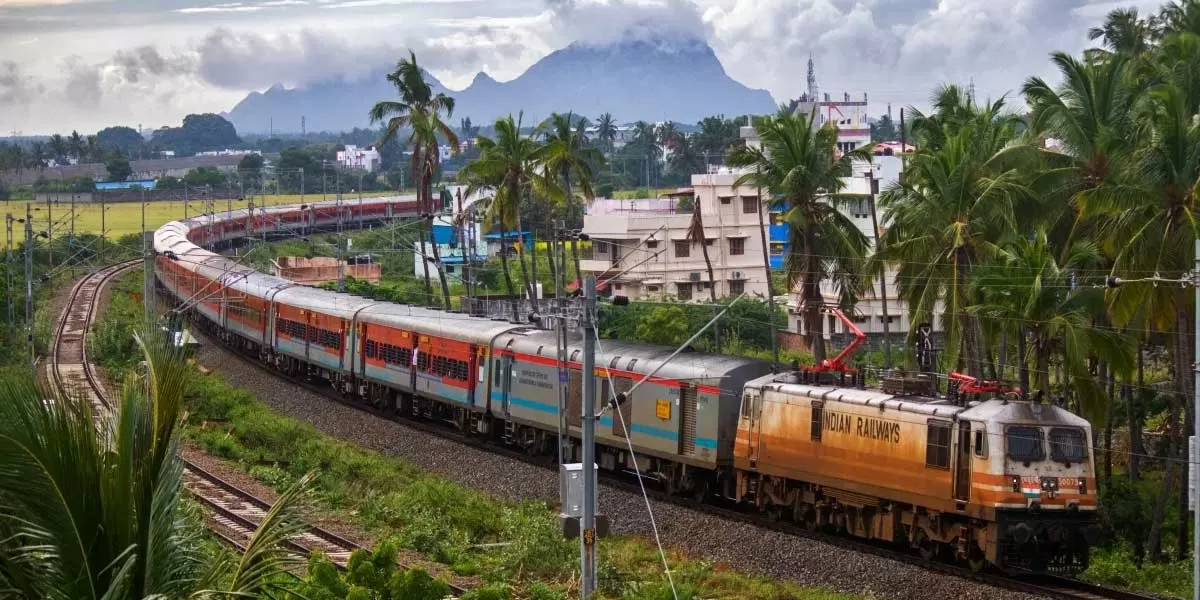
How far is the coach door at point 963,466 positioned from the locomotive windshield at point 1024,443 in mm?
654

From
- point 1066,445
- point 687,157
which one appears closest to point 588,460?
point 1066,445

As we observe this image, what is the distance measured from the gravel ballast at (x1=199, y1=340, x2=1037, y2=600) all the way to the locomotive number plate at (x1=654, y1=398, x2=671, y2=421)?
5.85 ft

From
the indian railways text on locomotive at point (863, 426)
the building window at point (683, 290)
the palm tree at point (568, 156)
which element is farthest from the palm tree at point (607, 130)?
the indian railways text on locomotive at point (863, 426)

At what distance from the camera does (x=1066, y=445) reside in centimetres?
2223

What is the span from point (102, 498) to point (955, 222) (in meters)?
27.5

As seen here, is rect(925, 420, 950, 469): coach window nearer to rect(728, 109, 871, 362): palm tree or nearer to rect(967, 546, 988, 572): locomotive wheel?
rect(967, 546, 988, 572): locomotive wheel

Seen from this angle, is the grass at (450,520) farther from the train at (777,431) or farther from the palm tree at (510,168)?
the palm tree at (510,168)

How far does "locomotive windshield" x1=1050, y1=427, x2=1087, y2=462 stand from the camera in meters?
22.2

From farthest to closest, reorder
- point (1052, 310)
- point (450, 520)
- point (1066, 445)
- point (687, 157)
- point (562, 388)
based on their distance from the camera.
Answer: point (687, 157) < point (562, 388) < point (1052, 310) < point (450, 520) < point (1066, 445)

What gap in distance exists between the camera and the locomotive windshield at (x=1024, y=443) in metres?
21.9

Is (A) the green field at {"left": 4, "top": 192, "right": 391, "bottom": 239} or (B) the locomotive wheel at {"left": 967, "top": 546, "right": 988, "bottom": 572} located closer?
(B) the locomotive wheel at {"left": 967, "top": 546, "right": 988, "bottom": 572}

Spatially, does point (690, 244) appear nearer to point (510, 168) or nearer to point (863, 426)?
point (510, 168)

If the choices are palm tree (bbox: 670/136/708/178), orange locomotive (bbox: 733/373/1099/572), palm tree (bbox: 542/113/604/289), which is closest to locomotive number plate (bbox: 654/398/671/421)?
orange locomotive (bbox: 733/373/1099/572)

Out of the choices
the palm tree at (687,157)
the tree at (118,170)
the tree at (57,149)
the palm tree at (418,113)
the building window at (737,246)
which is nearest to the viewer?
the palm tree at (418,113)
